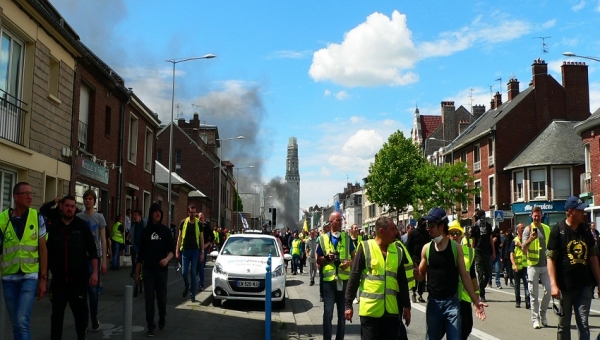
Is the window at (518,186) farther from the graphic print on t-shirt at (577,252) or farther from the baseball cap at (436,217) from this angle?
the baseball cap at (436,217)

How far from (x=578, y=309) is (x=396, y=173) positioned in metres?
46.4

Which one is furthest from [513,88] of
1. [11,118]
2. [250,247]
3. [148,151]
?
[11,118]

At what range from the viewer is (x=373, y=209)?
3625 inches

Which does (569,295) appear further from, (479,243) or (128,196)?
(128,196)

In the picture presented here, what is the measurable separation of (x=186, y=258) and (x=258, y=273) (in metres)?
1.52

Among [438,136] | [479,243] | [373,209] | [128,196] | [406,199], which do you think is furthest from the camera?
[373,209]

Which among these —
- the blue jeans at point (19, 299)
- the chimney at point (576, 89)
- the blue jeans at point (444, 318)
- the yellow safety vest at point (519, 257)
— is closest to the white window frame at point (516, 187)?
the chimney at point (576, 89)

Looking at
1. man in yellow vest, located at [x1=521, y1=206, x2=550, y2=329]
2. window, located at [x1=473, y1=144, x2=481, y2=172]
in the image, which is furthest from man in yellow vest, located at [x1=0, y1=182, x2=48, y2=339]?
window, located at [x1=473, y1=144, x2=481, y2=172]

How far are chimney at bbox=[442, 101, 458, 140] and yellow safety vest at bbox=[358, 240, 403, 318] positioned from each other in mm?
58761

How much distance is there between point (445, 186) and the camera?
4725 centimetres

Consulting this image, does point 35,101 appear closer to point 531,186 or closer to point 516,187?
point 531,186

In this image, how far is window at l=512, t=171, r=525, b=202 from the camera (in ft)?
143

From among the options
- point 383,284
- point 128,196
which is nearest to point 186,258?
point 383,284

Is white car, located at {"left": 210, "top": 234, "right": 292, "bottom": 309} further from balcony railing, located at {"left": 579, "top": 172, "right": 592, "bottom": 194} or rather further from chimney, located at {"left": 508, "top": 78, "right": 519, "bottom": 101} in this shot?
chimney, located at {"left": 508, "top": 78, "right": 519, "bottom": 101}
